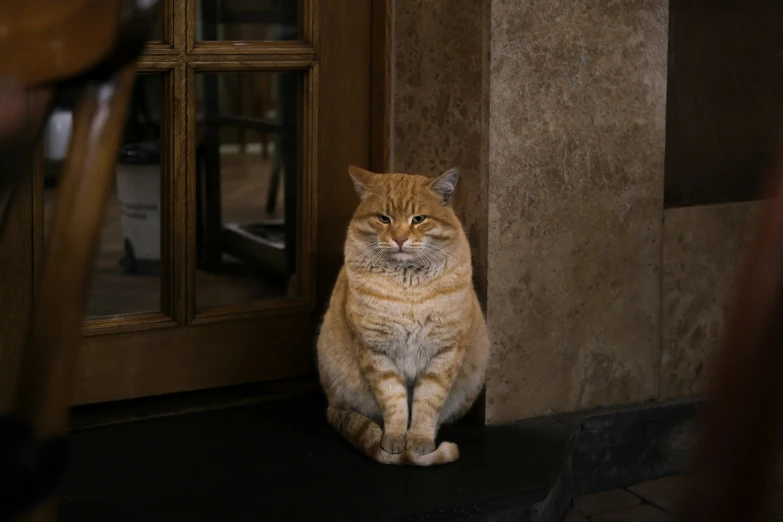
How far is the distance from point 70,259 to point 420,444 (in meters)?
1.85

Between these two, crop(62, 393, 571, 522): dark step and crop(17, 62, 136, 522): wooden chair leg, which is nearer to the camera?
crop(17, 62, 136, 522): wooden chair leg

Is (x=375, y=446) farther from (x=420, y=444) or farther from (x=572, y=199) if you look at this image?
(x=572, y=199)

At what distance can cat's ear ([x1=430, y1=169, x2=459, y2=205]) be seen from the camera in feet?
7.68

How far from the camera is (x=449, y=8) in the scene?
253 cm

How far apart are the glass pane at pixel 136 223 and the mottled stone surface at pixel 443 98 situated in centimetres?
61

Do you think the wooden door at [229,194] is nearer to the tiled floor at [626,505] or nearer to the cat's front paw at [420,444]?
the cat's front paw at [420,444]

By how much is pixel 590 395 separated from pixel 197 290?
104 cm

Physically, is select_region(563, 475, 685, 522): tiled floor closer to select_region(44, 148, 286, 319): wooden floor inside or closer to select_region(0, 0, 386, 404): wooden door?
select_region(0, 0, 386, 404): wooden door

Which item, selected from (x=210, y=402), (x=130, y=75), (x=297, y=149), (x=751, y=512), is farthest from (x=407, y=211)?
(x=751, y=512)

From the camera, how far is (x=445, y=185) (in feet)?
7.74

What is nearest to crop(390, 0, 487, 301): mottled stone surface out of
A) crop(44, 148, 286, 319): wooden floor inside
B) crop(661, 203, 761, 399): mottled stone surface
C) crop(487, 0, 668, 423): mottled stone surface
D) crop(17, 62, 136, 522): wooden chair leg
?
crop(487, 0, 668, 423): mottled stone surface

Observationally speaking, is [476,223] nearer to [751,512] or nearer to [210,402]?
[210,402]

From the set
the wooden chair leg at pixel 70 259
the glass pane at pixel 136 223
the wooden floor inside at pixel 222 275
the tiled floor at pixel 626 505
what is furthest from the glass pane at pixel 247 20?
the wooden chair leg at pixel 70 259

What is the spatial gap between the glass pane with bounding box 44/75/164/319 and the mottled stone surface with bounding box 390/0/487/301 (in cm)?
61
